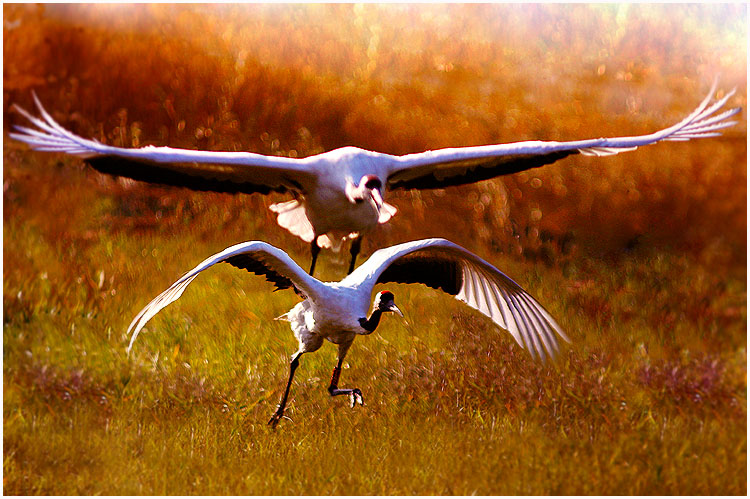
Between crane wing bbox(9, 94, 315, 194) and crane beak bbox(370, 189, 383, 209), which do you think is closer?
crane wing bbox(9, 94, 315, 194)

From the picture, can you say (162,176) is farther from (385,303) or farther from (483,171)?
(483,171)

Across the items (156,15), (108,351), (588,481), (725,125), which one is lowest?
(588,481)

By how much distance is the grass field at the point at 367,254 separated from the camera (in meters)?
4.48

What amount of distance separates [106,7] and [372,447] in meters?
3.24

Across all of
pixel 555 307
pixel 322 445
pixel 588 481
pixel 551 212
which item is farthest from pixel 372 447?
pixel 551 212

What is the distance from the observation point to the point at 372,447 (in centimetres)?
441

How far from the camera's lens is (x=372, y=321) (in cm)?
404

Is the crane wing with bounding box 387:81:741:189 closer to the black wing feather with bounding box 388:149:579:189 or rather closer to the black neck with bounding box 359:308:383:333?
the black wing feather with bounding box 388:149:579:189

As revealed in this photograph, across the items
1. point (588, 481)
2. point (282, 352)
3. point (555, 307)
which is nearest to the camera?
point (588, 481)

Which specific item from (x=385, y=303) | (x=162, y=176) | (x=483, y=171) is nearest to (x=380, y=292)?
(x=385, y=303)

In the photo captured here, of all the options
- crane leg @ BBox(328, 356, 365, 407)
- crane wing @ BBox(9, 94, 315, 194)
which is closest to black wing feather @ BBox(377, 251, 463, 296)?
crane leg @ BBox(328, 356, 365, 407)

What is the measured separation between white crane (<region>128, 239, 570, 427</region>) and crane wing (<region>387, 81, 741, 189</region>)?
21.9 inches

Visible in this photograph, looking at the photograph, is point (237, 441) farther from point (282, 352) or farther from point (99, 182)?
point (99, 182)

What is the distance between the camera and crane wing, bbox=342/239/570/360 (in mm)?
4254
